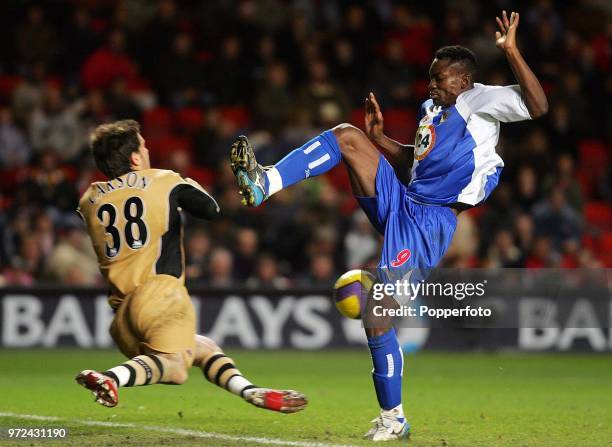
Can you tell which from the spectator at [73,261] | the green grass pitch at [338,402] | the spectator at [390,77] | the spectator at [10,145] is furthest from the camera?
the spectator at [390,77]

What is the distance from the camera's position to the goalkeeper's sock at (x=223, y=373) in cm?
627

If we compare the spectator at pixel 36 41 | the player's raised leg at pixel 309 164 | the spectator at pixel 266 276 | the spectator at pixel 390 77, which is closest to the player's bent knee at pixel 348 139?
the player's raised leg at pixel 309 164

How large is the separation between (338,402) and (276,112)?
303 inches

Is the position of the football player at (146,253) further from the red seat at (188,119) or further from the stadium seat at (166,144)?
the red seat at (188,119)

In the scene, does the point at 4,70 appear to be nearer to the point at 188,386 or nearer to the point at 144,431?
the point at 188,386

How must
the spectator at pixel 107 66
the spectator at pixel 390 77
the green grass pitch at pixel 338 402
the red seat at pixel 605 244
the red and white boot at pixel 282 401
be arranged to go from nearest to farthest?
1. the red and white boot at pixel 282 401
2. the green grass pitch at pixel 338 402
3. the red seat at pixel 605 244
4. the spectator at pixel 107 66
5. the spectator at pixel 390 77

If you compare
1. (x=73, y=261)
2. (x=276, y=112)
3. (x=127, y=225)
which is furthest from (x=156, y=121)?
(x=127, y=225)

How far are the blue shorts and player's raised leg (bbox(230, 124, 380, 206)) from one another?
9cm

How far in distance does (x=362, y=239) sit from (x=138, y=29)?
523 cm

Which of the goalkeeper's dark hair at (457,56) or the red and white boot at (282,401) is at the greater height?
the goalkeeper's dark hair at (457,56)

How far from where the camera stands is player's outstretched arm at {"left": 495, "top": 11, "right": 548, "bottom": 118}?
20.4ft

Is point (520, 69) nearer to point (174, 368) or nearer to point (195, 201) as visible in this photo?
point (195, 201)

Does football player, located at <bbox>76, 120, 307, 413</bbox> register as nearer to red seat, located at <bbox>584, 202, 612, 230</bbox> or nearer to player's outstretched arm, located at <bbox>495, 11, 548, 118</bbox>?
player's outstretched arm, located at <bbox>495, 11, 548, 118</bbox>

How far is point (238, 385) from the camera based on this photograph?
246 inches
